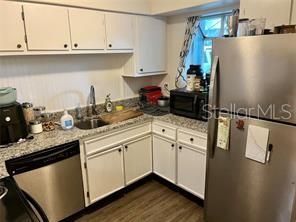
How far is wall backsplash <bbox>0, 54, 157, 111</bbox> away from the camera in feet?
7.34

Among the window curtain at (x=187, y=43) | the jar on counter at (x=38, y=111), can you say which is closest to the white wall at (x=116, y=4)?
the window curtain at (x=187, y=43)

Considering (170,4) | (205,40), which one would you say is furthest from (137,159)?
(170,4)

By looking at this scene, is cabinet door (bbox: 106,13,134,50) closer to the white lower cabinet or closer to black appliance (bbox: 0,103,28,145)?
the white lower cabinet

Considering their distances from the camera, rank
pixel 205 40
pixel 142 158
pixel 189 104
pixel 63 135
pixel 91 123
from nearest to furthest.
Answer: pixel 63 135 < pixel 189 104 < pixel 91 123 < pixel 142 158 < pixel 205 40

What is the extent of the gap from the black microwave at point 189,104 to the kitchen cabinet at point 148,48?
22.6 inches

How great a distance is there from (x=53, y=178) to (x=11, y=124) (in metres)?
0.59

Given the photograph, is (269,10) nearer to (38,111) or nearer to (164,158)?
(164,158)

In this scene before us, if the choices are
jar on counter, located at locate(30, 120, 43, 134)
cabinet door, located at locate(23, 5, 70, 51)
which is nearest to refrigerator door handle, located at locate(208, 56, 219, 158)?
cabinet door, located at locate(23, 5, 70, 51)

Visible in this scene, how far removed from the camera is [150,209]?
245 centimetres

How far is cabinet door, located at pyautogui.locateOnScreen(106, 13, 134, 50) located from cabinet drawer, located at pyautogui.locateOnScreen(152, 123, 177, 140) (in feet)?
3.35

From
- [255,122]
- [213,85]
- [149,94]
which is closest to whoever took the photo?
[255,122]

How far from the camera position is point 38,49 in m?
2.06

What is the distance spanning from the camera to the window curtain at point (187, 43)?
9.12ft

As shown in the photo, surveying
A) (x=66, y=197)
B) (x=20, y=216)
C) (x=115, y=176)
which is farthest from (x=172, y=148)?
(x=20, y=216)
